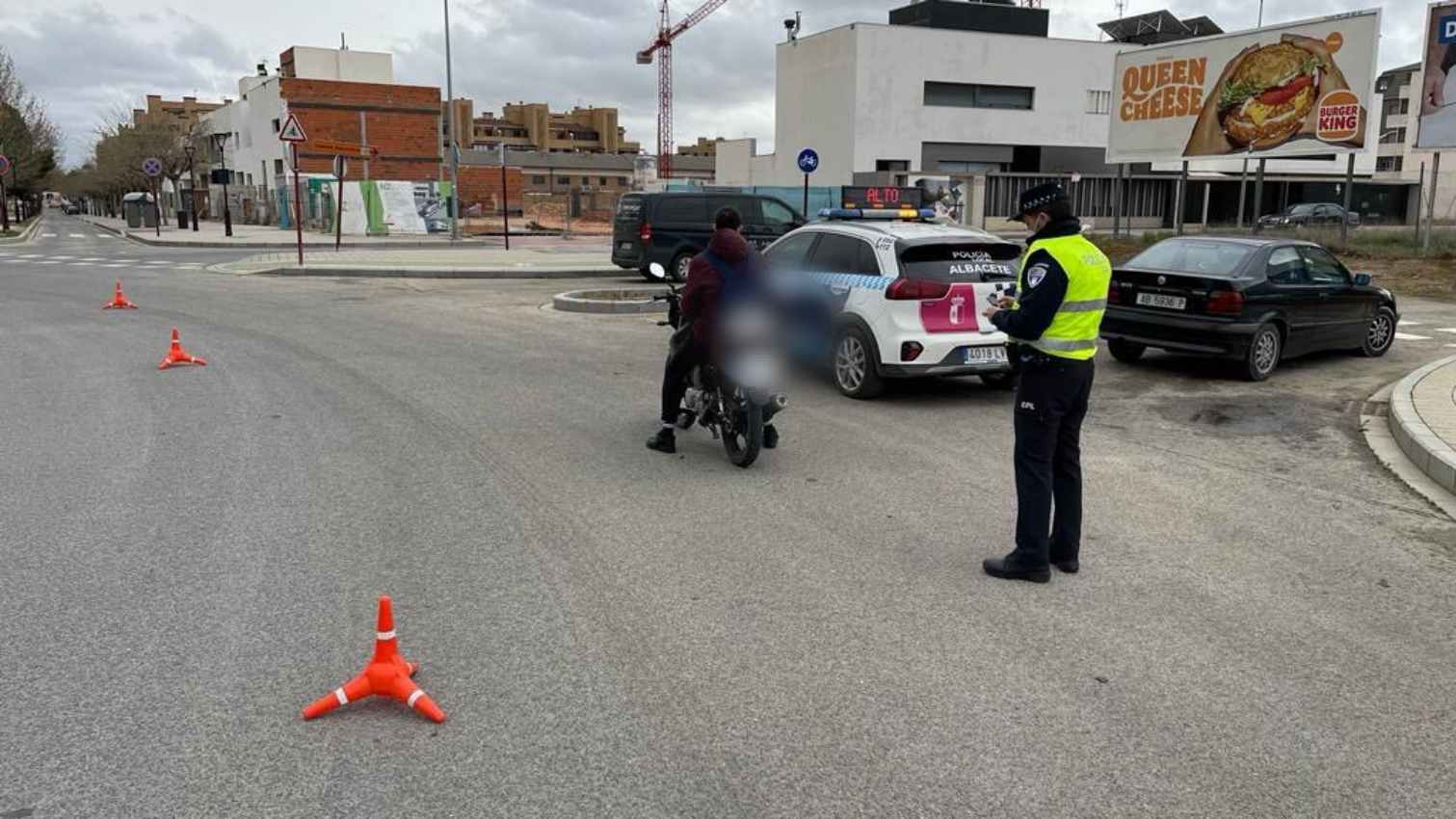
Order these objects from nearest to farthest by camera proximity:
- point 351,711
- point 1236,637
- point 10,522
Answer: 1. point 351,711
2. point 1236,637
3. point 10,522

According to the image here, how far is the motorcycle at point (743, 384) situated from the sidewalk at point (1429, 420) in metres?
4.40

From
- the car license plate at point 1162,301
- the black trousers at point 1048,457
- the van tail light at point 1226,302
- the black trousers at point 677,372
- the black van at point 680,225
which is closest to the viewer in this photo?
the black trousers at point 1048,457

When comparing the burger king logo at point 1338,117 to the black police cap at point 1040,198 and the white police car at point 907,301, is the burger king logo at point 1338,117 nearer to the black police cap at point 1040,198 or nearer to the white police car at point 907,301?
the white police car at point 907,301

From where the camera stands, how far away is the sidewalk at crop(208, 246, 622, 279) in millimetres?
23312

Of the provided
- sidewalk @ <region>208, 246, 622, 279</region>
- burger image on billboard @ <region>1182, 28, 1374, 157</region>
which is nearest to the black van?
sidewalk @ <region>208, 246, 622, 279</region>

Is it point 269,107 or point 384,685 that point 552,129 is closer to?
point 269,107

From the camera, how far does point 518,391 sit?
32.2 feet

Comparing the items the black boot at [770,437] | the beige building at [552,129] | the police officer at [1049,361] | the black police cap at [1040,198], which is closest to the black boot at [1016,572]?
the police officer at [1049,361]

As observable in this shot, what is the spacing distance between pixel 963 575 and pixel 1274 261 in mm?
7719

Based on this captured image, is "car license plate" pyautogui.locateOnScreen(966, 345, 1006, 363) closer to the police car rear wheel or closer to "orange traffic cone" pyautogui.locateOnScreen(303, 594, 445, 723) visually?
the police car rear wheel

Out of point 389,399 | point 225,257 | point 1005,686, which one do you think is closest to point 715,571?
point 1005,686

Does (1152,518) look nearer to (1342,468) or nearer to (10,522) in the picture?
(1342,468)

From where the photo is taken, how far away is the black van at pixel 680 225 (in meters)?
20.8

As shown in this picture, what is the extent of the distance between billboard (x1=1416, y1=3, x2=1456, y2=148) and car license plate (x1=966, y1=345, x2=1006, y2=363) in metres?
18.3
